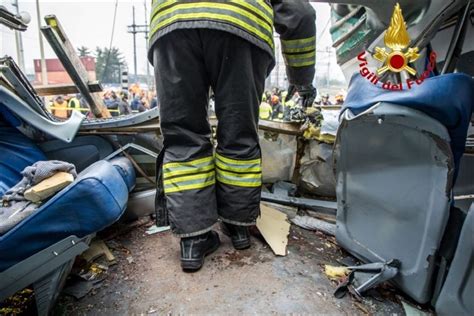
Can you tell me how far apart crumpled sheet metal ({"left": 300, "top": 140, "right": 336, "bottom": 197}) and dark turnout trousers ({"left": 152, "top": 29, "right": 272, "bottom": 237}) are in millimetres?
763

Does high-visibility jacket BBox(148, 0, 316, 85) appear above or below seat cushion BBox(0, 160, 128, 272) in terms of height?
above

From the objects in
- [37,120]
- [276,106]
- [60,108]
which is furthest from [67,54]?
[276,106]

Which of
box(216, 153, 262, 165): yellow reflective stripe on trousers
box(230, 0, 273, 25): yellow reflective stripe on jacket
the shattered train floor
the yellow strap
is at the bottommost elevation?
the shattered train floor

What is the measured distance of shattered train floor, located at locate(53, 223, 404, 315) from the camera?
1062mm

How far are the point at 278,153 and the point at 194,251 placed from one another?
1.00 meters

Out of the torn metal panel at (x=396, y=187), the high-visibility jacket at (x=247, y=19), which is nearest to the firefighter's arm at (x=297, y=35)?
the high-visibility jacket at (x=247, y=19)

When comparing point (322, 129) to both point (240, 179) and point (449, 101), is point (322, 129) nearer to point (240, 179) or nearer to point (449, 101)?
point (240, 179)

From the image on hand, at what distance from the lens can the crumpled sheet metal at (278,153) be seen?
6.83 ft

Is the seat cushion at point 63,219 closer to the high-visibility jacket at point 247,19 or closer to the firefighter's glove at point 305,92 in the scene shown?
the high-visibility jacket at point 247,19

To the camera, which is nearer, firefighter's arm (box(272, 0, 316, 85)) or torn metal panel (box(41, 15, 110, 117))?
firefighter's arm (box(272, 0, 316, 85))

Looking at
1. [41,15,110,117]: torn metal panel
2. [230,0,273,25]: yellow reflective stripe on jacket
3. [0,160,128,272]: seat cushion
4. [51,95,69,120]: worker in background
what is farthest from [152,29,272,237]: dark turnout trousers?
[51,95,69,120]: worker in background

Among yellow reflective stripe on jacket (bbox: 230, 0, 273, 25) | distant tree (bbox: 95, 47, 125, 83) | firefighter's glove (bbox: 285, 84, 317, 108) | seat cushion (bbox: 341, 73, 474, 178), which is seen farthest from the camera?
distant tree (bbox: 95, 47, 125, 83)

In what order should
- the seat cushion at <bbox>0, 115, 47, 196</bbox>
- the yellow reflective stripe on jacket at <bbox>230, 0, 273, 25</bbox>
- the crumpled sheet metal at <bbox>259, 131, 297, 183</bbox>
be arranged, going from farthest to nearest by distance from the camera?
the crumpled sheet metal at <bbox>259, 131, 297, 183</bbox> → the seat cushion at <bbox>0, 115, 47, 196</bbox> → the yellow reflective stripe on jacket at <bbox>230, 0, 273, 25</bbox>

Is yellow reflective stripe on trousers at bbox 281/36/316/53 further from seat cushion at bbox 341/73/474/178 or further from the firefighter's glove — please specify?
seat cushion at bbox 341/73/474/178
